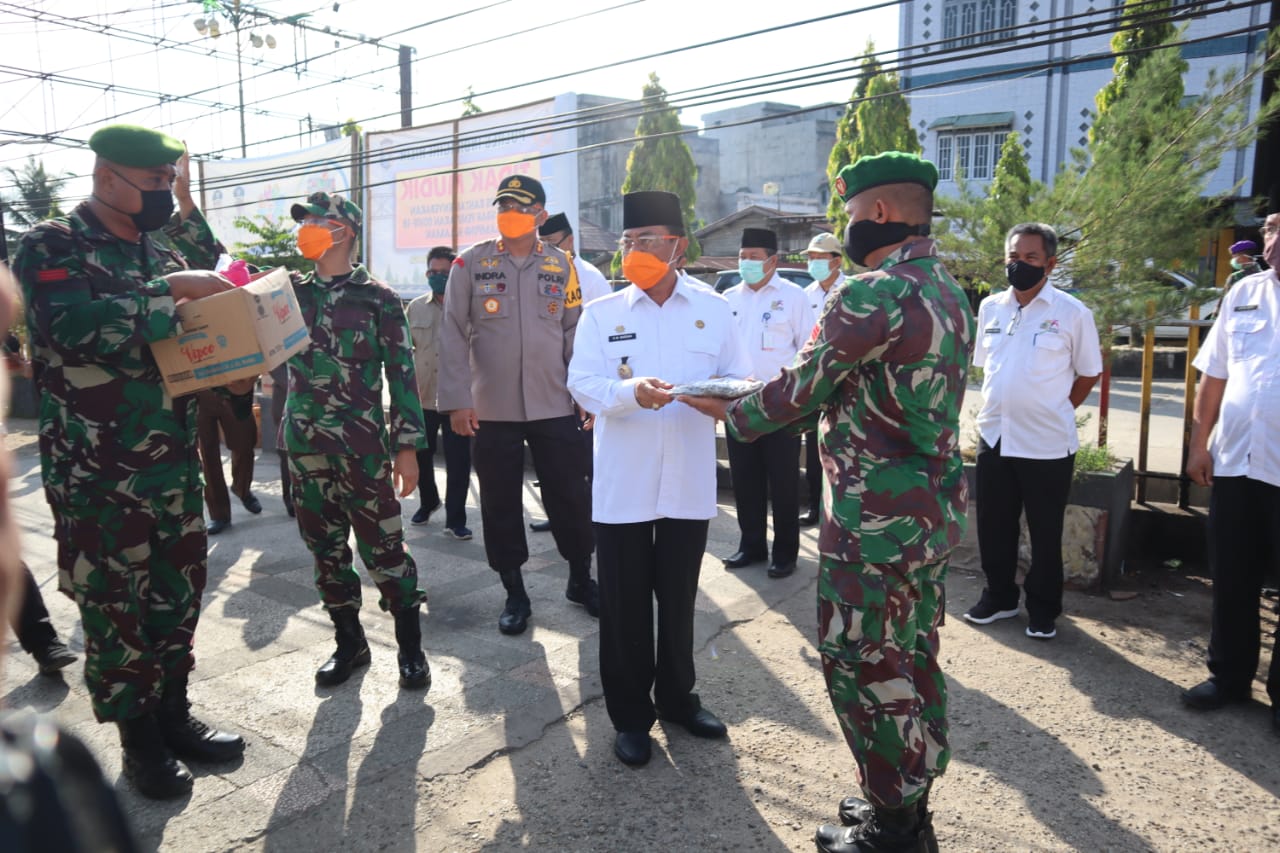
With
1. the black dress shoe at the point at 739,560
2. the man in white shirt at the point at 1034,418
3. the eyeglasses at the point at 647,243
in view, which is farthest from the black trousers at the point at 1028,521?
the eyeglasses at the point at 647,243

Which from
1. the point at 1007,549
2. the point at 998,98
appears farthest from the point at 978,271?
the point at 998,98

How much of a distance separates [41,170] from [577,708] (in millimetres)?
40271

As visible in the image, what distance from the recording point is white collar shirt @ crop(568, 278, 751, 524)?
3.16 metres

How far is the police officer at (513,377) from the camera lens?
447 centimetres

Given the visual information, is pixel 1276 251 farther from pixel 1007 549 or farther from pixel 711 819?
pixel 711 819

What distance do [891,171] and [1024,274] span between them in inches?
82.5

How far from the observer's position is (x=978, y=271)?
604cm

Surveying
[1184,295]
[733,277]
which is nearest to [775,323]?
[1184,295]

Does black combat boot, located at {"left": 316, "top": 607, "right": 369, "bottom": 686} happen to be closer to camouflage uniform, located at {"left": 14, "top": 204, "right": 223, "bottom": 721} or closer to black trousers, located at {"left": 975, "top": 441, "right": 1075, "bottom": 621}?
camouflage uniform, located at {"left": 14, "top": 204, "right": 223, "bottom": 721}

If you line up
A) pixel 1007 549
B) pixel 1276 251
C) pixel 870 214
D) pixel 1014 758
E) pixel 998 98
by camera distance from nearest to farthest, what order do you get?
pixel 870 214, pixel 1014 758, pixel 1276 251, pixel 1007 549, pixel 998 98

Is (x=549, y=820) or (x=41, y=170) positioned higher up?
(x=41, y=170)

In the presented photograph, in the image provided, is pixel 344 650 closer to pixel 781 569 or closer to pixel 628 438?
pixel 628 438

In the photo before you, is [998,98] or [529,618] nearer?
[529,618]

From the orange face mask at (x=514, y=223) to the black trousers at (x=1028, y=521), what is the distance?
8.37ft
